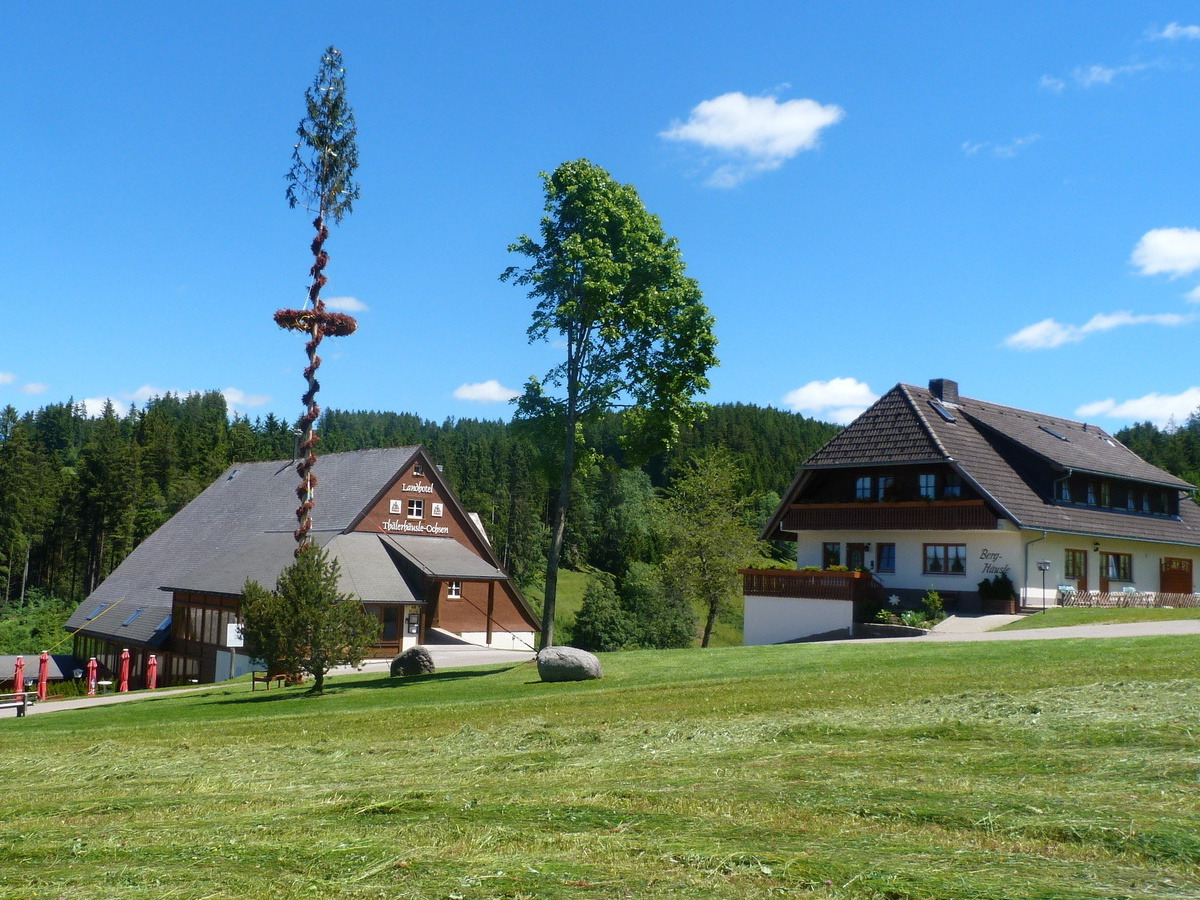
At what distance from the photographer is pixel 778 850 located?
6.44m

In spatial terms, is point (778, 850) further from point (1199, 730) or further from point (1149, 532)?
point (1149, 532)

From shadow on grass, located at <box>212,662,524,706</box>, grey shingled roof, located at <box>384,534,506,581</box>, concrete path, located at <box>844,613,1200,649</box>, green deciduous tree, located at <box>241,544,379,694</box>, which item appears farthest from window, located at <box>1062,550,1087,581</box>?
green deciduous tree, located at <box>241,544,379,694</box>

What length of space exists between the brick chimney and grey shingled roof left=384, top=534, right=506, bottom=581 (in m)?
21.3

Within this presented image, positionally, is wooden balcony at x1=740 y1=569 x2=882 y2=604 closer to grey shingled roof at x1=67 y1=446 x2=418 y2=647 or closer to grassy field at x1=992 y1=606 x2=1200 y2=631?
grassy field at x1=992 y1=606 x2=1200 y2=631

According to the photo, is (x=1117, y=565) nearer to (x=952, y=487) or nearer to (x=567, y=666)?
(x=952, y=487)

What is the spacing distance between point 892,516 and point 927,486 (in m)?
1.72

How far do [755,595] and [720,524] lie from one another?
13.9 metres

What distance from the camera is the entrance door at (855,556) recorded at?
40250mm

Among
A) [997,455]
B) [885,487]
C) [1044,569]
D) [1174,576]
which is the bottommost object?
[1174,576]

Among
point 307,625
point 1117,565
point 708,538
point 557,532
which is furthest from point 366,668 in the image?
point 1117,565

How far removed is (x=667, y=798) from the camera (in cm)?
821

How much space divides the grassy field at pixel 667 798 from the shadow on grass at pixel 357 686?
722 cm

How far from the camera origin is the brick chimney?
4319cm

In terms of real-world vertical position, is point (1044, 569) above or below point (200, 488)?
below
